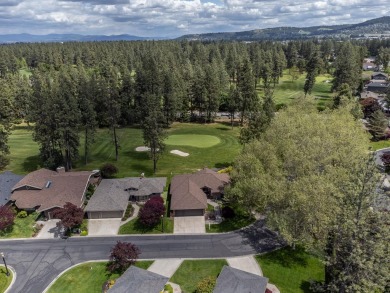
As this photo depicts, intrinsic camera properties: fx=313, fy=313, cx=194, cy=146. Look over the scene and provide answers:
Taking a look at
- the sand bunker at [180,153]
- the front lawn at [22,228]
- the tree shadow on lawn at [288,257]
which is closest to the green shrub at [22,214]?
the front lawn at [22,228]

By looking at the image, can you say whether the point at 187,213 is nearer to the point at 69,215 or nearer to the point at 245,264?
the point at 245,264

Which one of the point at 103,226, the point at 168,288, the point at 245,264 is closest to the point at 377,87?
the point at 245,264

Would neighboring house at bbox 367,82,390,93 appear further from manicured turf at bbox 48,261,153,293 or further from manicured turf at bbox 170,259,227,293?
manicured turf at bbox 48,261,153,293

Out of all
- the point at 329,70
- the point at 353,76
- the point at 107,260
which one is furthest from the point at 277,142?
the point at 329,70

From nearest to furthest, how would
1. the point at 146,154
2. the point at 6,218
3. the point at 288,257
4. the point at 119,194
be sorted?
the point at 288,257 → the point at 6,218 → the point at 119,194 → the point at 146,154

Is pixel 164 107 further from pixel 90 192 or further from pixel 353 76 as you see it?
pixel 353 76
